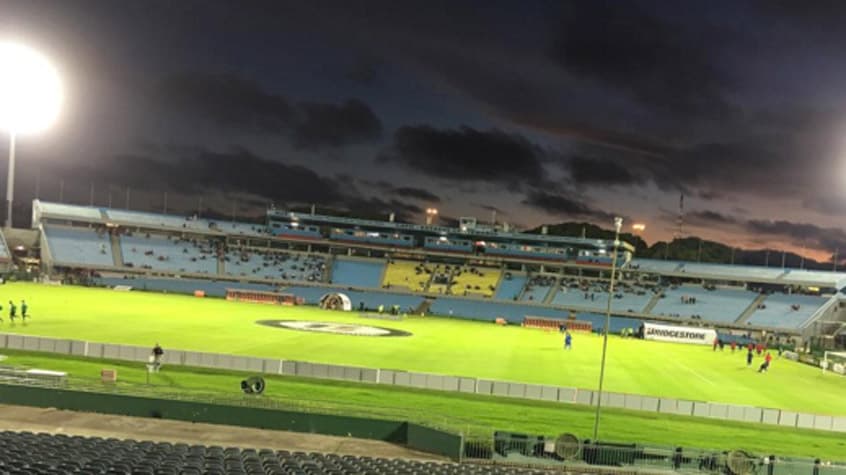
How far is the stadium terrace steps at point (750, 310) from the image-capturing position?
248 feet

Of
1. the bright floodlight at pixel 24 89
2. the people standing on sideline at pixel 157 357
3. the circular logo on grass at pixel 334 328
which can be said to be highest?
the bright floodlight at pixel 24 89

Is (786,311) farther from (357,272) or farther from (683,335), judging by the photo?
(357,272)

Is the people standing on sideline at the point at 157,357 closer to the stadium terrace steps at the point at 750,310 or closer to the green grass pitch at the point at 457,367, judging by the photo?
the green grass pitch at the point at 457,367

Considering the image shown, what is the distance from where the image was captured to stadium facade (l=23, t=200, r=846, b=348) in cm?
7894

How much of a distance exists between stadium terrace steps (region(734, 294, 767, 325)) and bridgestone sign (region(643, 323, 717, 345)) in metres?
11.1

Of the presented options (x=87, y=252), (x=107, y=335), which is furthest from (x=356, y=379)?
(x=87, y=252)

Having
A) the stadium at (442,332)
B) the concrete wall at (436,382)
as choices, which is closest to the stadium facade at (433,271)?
the stadium at (442,332)

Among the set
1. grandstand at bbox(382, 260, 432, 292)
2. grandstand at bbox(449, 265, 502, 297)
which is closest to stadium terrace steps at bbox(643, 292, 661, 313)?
grandstand at bbox(449, 265, 502, 297)

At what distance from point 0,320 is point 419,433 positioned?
3445cm

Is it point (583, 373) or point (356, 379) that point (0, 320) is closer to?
point (356, 379)

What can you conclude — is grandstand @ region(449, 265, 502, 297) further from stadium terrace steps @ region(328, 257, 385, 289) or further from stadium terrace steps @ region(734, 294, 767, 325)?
stadium terrace steps @ region(734, 294, 767, 325)

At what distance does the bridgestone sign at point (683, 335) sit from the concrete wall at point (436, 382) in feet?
133

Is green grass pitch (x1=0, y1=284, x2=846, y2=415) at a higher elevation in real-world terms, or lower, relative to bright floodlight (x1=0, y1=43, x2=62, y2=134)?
lower

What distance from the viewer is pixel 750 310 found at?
77688 mm
